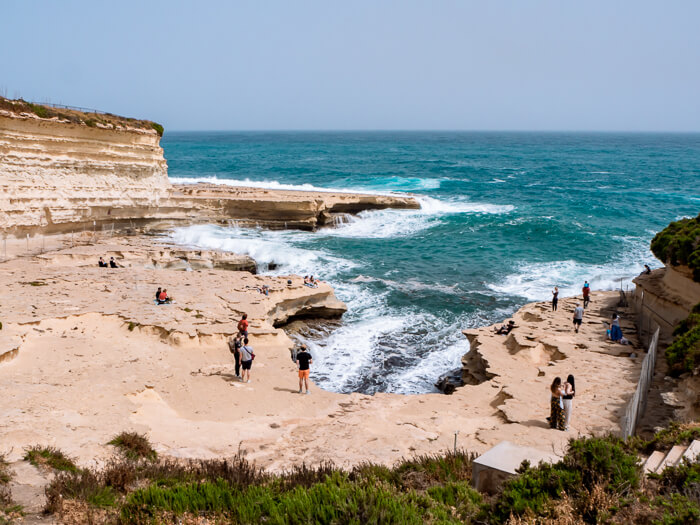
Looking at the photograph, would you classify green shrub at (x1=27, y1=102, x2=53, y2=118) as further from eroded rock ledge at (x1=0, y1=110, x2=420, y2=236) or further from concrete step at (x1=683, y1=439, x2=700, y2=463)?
concrete step at (x1=683, y1=439, x2=700, y2=463)

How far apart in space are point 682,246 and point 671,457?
10.4 m

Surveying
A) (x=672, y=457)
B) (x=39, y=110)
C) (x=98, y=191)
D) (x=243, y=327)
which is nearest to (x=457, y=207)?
(x=98, y=191)

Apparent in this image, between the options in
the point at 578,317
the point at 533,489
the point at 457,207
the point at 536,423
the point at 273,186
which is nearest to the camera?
the point at 533,489

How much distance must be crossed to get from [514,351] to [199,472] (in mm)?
10173

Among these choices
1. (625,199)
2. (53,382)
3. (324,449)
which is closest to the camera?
(324,449)

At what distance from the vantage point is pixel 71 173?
2472 centimetres

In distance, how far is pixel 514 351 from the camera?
1501 cm

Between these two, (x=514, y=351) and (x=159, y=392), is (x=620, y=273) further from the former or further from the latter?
(x=159, y=392)

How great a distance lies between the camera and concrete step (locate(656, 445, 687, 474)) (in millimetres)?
6684

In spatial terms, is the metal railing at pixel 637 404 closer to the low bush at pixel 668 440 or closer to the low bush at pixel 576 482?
the low bush at pixel 668 440

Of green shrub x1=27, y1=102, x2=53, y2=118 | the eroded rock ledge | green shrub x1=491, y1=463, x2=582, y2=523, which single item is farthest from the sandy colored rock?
green shrub x1=27, y1=102, x2=53, y2=118

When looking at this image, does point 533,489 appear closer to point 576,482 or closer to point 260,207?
point 576,482

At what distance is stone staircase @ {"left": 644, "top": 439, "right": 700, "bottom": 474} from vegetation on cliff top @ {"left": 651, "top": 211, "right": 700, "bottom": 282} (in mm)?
9111

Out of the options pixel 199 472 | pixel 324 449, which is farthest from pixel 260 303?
pixel 199 472
